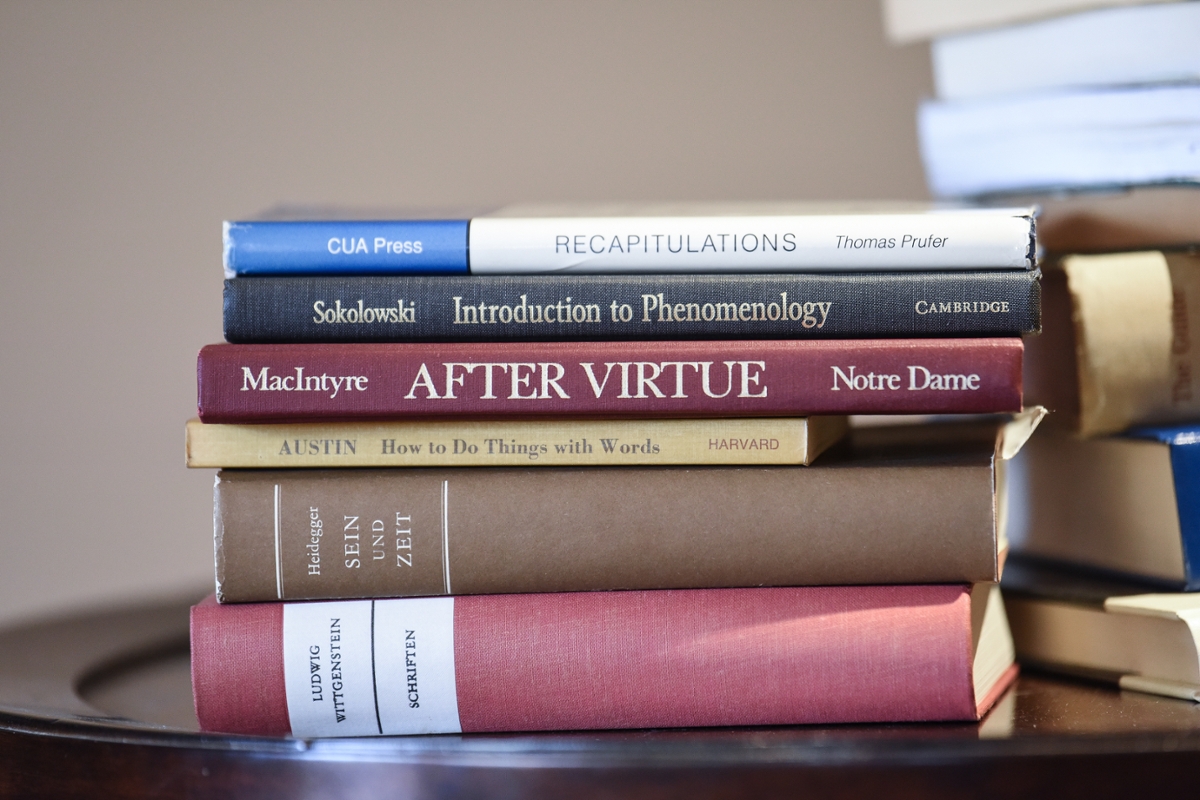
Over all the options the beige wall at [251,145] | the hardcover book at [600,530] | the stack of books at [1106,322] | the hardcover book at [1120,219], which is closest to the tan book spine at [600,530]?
the hardcover book at [600,530]

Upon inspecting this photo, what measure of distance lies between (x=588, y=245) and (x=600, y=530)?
127 mm

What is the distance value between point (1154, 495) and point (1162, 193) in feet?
0.56

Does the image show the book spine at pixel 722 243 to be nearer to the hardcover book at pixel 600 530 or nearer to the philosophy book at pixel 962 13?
the hardcover book at pixel 600 530

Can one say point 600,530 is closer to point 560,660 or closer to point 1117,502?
point 560,660

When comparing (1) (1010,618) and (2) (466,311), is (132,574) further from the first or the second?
(1) (1010,618)

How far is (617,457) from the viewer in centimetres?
46

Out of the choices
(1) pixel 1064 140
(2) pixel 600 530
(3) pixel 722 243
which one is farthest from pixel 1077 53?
(2) pixel 600 530

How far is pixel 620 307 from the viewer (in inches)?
18.0

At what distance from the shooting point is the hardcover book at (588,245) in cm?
46

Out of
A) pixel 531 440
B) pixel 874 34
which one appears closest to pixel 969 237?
pixel 531 440

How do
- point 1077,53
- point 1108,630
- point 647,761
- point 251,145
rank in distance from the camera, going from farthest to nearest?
point 251,145 → point 1077,53 → point 1108,630 → point 647,761

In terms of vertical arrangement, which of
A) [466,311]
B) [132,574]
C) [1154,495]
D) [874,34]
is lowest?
[132,574]

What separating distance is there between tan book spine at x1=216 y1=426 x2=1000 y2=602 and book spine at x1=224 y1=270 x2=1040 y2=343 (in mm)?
63

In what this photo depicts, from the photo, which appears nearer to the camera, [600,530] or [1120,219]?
[600,530]
